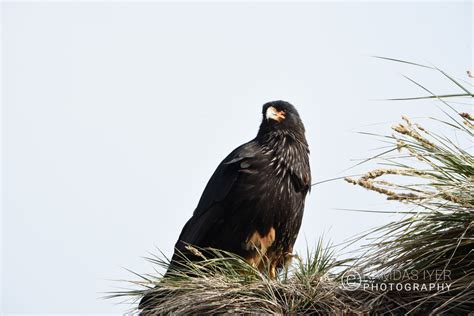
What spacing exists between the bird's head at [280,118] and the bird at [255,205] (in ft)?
0.40

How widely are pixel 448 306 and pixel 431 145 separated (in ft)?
2.25

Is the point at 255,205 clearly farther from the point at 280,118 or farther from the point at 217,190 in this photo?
the point at 280,118

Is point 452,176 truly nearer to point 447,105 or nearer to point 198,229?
point 447,105

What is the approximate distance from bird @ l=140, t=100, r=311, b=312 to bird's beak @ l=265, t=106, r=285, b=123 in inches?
6.6

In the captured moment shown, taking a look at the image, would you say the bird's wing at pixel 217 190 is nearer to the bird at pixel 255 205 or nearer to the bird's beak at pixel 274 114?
the bird at pixel 255 205

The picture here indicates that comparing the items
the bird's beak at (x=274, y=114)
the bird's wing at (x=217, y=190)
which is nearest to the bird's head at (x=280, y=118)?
the bird's beak at (x=274, y=114)

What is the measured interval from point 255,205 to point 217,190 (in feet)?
1.21

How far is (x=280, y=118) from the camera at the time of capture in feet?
18.5

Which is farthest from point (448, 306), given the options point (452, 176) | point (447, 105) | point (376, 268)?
point (447, 105)

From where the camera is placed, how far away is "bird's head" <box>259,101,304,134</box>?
5602 mm

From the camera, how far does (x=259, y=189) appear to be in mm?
5043

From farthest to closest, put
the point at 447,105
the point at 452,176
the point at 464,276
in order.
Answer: the point at 447,105 → the point at 452,176 → the point at 464,276

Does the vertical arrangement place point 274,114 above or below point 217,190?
above

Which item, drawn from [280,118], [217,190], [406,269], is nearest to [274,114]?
[280,118]
